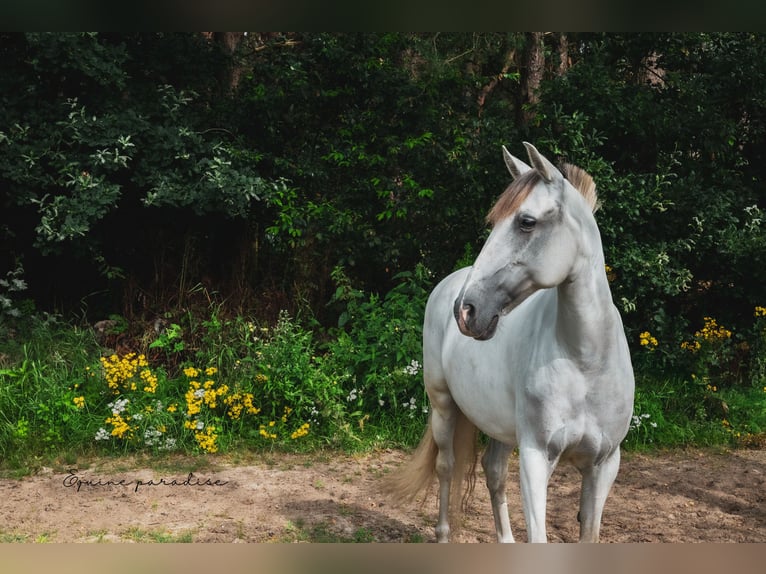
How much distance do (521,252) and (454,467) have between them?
6.32 ft

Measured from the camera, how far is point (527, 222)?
2.38 m

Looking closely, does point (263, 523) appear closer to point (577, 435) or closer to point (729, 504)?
point (577, 435)

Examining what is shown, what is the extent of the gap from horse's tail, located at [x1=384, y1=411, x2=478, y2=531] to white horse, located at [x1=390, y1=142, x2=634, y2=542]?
23.3 inches

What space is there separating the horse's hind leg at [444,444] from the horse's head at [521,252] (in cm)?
155

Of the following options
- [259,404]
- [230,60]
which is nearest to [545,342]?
[259,404]

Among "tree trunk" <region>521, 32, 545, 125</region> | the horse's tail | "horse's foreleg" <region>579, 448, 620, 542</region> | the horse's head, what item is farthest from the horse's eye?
"tree trunk" <region>521, 32, 545, 125</region>

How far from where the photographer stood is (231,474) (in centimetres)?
529

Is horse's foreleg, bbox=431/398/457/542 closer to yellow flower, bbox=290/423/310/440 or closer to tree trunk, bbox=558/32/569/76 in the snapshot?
yellow flower, bbox=290/423/310/440

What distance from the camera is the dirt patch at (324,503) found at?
423 centimetres

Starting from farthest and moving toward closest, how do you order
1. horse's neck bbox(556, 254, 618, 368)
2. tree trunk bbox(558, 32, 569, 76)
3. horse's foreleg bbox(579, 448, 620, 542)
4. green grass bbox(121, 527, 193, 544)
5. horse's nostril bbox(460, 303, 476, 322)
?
tree trunk bbox(558, 32, 569, 76)
green grass bbox(121, 527, 193, 544)
horse's foreleg bbox(579, 448, 620, 542)
horse's neck bbox(556, 254, 618, 368)
horse's nostril bbox(460, 303, 476, 322)

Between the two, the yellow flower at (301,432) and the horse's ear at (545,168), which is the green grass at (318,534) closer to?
the yellow flower at (301,432)

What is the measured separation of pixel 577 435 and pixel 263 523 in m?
2.34

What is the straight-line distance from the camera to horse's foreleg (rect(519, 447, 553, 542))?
2727 millimetres

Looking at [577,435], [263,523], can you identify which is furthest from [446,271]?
[577,435]
